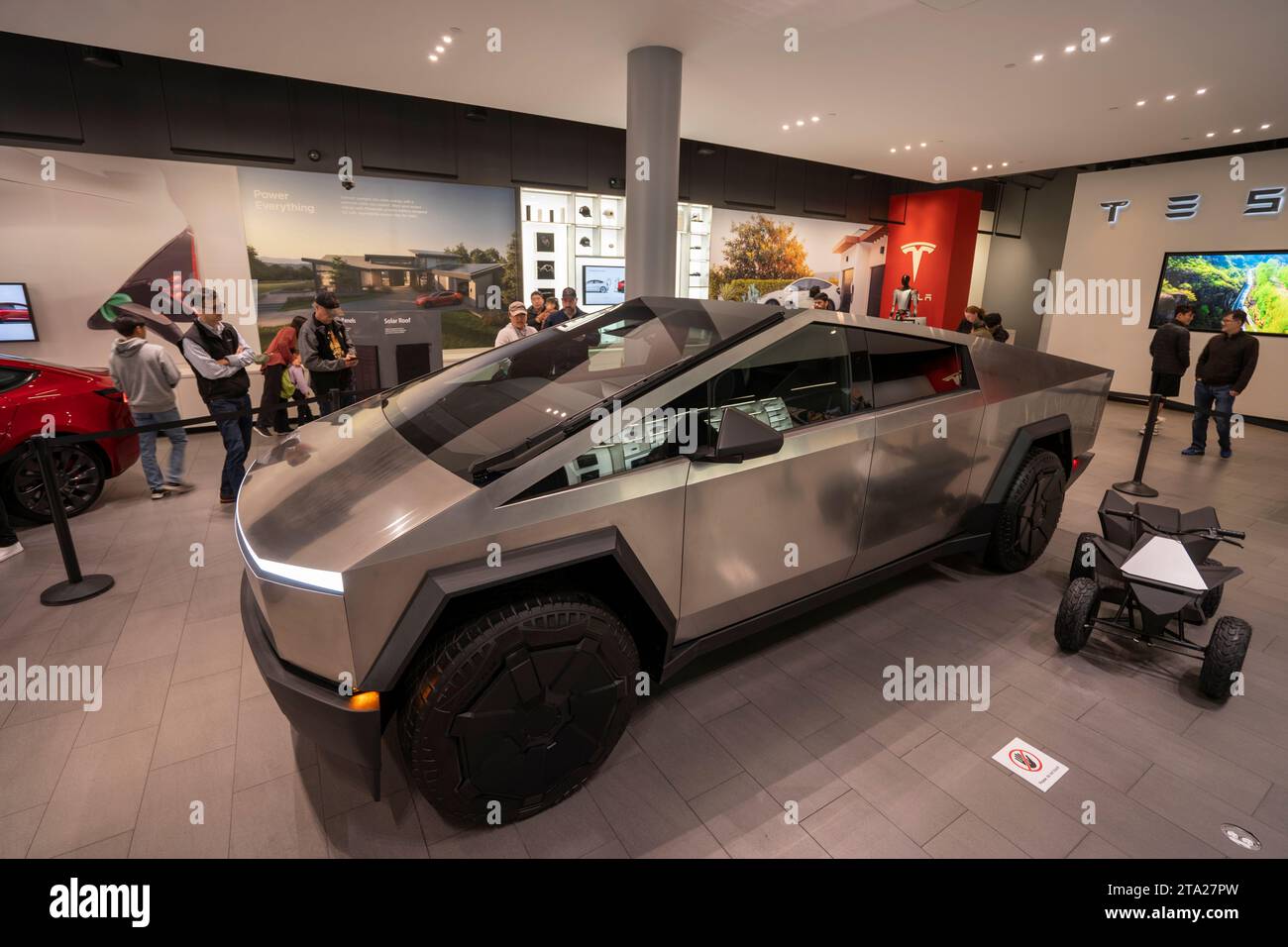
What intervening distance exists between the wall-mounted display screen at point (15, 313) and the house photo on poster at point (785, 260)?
358 inches

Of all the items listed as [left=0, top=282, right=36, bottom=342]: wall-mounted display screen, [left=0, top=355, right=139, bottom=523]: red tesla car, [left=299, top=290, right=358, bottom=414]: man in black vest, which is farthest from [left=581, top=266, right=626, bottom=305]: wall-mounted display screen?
[left=0, top=282, right=36, bottom=342]: wall-mounted display screen

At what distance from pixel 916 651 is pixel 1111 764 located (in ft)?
2.65

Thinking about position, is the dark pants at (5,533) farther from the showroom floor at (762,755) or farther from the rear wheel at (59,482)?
the showroom floor at (762,755)

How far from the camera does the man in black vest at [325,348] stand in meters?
5.15

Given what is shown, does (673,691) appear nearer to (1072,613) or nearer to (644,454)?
(644,454)

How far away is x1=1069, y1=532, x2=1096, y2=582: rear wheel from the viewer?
2977 millimetres

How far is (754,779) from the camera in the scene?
2.13 meters

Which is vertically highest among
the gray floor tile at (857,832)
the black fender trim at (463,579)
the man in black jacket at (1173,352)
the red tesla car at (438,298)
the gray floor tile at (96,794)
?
the red tesla car at (438,298)

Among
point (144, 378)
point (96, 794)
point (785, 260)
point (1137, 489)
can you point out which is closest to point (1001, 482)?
point (1137, 489)

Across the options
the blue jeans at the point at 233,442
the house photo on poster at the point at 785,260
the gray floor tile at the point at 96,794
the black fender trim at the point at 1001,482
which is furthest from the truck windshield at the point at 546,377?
the house photo on poster at the point at 785,260

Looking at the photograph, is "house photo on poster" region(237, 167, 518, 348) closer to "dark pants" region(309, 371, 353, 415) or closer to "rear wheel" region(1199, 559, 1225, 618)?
"dark pants" region(309, 371, 353, 415)

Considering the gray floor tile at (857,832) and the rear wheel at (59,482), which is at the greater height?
the rear wheel at (59,482)

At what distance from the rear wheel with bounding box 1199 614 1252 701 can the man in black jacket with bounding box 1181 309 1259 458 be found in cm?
538
